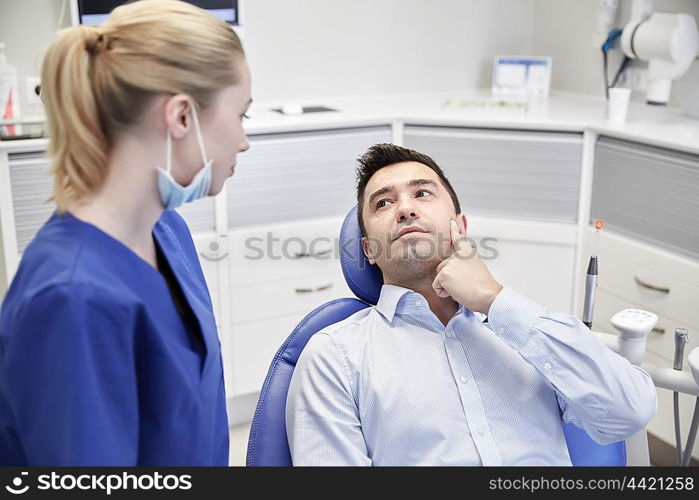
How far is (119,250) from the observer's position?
1.10 meters

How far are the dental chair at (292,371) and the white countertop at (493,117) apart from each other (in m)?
1.03

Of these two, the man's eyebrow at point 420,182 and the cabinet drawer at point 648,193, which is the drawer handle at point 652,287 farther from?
the man's eyebrow at point 420,182

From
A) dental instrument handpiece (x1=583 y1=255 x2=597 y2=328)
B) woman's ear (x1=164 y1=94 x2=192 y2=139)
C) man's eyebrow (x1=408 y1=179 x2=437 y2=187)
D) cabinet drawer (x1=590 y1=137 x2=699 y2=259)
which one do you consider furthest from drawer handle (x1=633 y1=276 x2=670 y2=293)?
woman's ear (x1=164 y1=94 x2=192 y2=139)

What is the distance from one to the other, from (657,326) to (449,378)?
124 cm

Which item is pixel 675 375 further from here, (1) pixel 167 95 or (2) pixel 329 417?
(1) pixel 167 95

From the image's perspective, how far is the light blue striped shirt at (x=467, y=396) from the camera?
4.79 ft

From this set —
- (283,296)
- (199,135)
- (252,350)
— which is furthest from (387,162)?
(252,350)

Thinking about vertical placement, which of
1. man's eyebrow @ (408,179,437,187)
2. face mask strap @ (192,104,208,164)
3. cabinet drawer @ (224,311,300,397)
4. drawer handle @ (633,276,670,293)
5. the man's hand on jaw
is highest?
face mask strap @ (192,104,208,164)

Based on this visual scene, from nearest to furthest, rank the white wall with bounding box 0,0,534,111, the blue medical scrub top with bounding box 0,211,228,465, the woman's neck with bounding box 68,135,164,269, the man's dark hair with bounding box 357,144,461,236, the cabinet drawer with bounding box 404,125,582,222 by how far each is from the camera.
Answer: the blue medical scrub top with bounding box 0,211,228,465 → the woman's neck with bounding box 68,135,164,269 → the man's dark hair with bounding box 357,144,461,236 → the cabinet drawer with bounding box 404,125,582,222 → the white wall with bounding box 0,0,534,111

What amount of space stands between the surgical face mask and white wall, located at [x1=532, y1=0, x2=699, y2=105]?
247 centimetres

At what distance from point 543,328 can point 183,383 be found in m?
0.67

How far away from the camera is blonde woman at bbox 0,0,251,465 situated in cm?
99

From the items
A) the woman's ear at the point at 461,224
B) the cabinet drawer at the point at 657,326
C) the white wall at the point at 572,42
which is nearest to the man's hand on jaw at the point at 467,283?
the woman's ear at the point at 461,224

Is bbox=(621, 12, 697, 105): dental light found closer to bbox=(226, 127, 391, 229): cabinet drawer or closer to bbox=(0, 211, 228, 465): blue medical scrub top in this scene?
bbox=(226, 127, 391, 229): cabinet drawer
